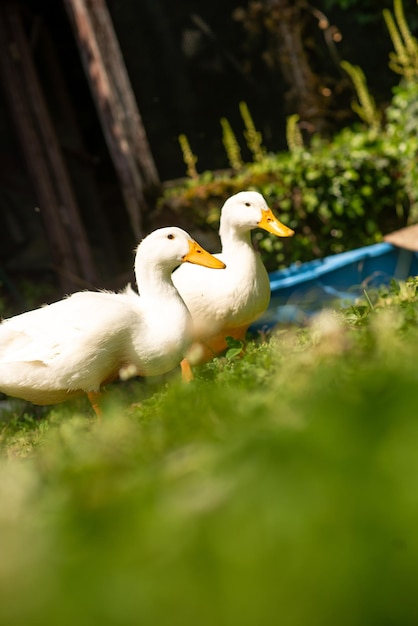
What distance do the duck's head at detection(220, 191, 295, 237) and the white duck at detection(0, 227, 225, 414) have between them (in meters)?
0.51

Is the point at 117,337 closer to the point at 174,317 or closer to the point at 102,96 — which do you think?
the point at 174,317

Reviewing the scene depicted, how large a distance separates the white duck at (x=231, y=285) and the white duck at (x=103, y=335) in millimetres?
284

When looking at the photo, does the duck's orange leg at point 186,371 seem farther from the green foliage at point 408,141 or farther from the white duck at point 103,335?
the green foliage at point 408,141

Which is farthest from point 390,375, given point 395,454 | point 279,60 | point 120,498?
point 279,60

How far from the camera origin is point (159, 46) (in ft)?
25.0

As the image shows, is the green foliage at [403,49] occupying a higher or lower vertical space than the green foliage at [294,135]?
higher

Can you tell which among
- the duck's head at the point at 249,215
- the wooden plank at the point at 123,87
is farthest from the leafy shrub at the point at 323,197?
the duck's head at the point at 249,215

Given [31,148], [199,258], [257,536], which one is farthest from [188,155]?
[257,536]

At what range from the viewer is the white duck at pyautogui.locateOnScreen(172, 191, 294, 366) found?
359 cm

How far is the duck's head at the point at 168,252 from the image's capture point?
3287mm

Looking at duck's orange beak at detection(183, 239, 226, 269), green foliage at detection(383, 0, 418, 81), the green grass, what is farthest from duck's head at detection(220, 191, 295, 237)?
green foliage at detection(383, 0, 418, 81)

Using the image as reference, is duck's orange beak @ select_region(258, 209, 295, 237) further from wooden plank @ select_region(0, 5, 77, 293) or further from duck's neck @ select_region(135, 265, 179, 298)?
wooden plank @ select_region(0, 5, 77, 293)

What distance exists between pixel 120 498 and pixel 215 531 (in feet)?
0.37

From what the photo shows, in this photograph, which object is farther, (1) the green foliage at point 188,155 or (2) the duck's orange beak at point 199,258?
(1) the green foliage at point 188,155
